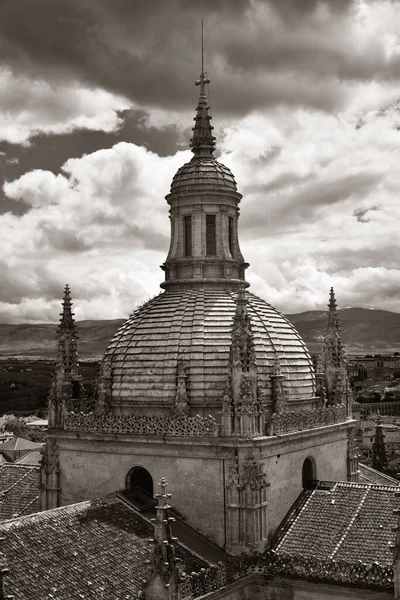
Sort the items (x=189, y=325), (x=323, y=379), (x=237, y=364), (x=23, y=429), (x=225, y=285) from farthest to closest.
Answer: (x=23, y=429)
(x=323, y=379)
(x=225, y=285)
(x=189, y=325)
(x=237, y=364)

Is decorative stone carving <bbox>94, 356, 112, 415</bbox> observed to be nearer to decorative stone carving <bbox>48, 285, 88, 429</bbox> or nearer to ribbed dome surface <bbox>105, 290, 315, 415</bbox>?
ribbed dome surface <bbox>105, 290, 315, 415</bbox>

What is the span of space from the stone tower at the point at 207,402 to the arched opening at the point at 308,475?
85 millimetres

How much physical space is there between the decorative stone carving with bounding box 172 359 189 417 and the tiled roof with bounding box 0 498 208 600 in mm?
4881

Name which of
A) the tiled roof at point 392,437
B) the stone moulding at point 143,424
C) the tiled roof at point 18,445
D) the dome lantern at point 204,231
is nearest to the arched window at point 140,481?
the stone moulding at point 143,424

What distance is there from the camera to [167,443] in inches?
1395

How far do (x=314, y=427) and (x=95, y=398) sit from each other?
36.4ft

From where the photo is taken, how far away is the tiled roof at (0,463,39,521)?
137 feet

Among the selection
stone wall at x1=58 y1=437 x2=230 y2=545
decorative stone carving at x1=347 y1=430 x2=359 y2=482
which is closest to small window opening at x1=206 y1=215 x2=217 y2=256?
stone wall at x1=58 y1=437 x2=230 y2=545

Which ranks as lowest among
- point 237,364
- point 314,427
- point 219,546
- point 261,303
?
point 219,546

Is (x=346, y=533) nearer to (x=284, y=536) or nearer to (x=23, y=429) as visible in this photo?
(x=284, y=536)

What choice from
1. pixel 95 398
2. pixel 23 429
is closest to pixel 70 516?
pixel 95 398

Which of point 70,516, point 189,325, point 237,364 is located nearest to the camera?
point 70,516

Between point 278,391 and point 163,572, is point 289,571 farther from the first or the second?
point 278,391

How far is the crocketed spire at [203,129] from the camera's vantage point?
44.0 metres
